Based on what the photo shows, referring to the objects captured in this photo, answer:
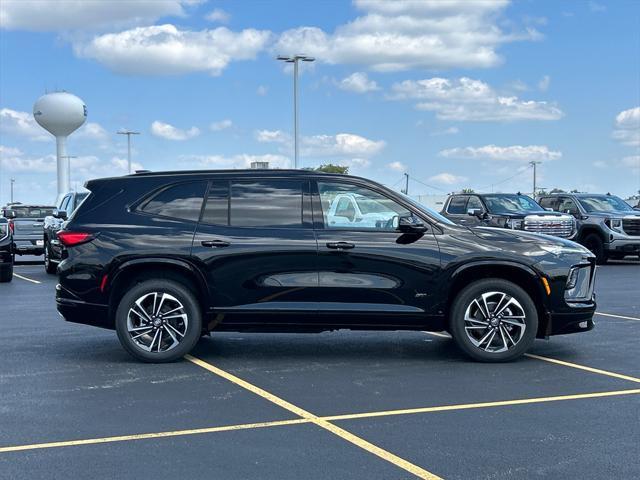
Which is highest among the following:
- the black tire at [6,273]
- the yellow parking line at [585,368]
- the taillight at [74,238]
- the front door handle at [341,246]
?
the taillight at [74,238]

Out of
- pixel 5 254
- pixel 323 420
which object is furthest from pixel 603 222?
pixel 323 420

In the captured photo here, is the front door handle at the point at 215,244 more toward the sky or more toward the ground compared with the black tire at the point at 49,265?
more toward the sky

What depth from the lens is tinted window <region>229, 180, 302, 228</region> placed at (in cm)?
784

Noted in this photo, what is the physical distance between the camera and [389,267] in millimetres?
7652

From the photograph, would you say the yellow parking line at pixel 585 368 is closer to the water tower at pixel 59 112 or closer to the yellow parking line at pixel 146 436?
the yellow parking line at pixel 146 436

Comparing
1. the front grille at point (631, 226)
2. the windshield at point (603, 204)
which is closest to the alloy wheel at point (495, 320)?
the front grille at point (631, 226)

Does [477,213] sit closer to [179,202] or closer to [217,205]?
[217,205]

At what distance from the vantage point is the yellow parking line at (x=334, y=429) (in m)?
4.68

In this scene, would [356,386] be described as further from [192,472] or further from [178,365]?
[192,472]

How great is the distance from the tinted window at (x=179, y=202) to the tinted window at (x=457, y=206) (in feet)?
51.1

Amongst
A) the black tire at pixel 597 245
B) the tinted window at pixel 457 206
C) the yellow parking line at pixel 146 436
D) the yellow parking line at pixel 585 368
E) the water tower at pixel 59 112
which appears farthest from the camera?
the water tower at pixel 59 112

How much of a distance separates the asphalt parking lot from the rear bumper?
41 cm

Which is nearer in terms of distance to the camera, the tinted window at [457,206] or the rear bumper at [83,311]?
the rear bumper at [83,311]

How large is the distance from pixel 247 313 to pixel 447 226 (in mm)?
2088
